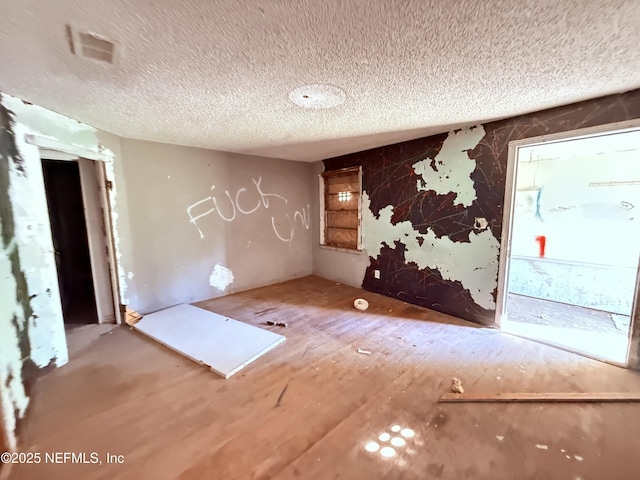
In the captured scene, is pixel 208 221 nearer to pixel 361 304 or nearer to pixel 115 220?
pixel 115 220

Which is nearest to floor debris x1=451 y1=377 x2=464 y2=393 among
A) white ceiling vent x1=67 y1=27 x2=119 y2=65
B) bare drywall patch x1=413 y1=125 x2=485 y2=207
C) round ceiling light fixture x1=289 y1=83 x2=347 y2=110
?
bare drywall patch x1=413 y1=125 x2=485 y2=207

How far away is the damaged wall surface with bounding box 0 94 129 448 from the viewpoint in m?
1.63

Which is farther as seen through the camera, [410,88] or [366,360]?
[366,360]

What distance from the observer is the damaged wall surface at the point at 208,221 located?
3.10 metres

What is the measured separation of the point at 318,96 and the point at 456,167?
6.22ft

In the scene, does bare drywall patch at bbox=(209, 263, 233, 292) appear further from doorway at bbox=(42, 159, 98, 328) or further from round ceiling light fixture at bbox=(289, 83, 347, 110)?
round ceiling light fixture at bbox=(289, 83, 347, 110)

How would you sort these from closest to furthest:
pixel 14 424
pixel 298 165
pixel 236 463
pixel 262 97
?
pixel 236 463 < pixel 14 424 < pixel 262 97 < pixel 298 165

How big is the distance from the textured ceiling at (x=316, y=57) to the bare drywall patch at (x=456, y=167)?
21.7 inches

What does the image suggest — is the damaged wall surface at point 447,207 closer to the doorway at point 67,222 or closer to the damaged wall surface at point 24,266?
the damaged wall surface at point 24,266

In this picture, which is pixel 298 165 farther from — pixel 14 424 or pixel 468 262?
pixel 14 424

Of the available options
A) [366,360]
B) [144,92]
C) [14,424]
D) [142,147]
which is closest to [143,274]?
[142,147]

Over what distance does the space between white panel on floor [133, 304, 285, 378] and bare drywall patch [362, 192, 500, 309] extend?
2037 millimetres

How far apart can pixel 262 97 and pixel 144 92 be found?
79 cm

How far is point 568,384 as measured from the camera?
76.0 inches
